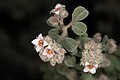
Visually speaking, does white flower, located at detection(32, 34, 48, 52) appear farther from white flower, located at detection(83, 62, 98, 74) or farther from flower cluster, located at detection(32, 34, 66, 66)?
white flower, located at detection(83, 62, 98, 74)

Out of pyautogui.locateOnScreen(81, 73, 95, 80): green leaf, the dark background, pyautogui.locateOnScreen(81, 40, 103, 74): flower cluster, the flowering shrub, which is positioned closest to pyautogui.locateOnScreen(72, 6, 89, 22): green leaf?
the flowering shrub

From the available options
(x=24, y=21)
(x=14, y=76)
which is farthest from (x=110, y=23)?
(x=14, y=76)

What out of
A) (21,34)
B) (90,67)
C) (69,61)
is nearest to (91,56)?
(90,67)

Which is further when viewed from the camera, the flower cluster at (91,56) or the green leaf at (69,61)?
the green leaf at (69,61)

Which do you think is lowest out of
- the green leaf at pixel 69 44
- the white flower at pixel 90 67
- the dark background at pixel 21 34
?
the white flower at pixel 90 67

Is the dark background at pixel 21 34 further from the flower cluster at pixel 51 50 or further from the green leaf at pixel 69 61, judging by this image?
the flower cluster at pixel 51 50

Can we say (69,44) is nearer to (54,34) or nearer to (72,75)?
(54,34)

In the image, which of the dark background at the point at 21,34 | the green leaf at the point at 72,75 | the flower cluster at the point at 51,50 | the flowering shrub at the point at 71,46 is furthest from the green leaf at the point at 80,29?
the dark background at the point at 21,34
